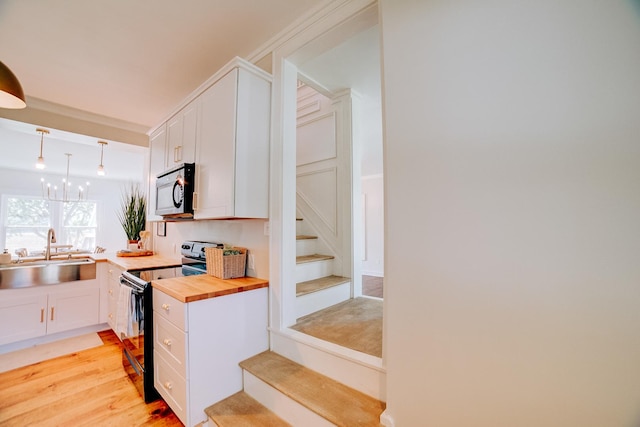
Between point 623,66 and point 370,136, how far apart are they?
11.6 feet

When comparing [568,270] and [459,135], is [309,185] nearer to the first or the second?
[459,135]

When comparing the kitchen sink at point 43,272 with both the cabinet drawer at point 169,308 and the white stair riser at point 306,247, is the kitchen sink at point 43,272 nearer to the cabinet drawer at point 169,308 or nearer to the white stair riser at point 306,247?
the cabinet drawer at point 169,308

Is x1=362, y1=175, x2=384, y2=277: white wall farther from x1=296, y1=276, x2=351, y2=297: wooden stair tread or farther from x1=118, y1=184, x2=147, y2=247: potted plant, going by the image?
x1=118, y1=184, x2=147, y2=247: potted plant

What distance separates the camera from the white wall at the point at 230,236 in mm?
1979

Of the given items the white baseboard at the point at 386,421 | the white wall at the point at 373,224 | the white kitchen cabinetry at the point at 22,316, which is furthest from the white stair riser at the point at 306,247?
the white wall at the point at 373,224

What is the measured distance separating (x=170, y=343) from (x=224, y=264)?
1.93ft

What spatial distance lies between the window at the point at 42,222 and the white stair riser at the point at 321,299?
6.67 meters

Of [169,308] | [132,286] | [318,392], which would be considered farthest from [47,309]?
[318,392]

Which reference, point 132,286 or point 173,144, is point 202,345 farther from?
point 173,144

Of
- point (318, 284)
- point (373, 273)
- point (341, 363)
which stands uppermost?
point (318, 284)

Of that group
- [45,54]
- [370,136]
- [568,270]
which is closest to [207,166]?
[45,54]

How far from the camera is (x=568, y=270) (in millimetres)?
795

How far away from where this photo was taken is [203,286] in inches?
67.6

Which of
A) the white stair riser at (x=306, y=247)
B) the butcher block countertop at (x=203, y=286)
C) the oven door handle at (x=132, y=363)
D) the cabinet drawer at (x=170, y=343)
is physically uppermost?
the white stair riser at (x=306, y=247)
